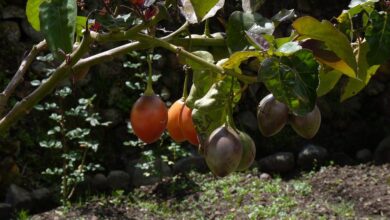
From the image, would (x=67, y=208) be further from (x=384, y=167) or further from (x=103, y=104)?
(x=384, y=167)

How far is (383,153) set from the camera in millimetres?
4672

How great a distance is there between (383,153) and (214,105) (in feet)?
13.6

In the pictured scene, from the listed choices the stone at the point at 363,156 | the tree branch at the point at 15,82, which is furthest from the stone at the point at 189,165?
the tree branch at the point at 15,82

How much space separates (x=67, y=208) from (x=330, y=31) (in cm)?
332

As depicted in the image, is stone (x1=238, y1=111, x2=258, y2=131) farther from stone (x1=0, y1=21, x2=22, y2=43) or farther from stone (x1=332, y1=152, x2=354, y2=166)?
stone (x1=0, y1=21, x2=22, y2=43)

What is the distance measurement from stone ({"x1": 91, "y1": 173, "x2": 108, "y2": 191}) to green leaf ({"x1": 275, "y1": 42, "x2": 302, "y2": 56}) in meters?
3.68

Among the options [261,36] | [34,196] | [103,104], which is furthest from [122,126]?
[261,36]

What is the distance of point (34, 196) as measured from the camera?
3.89 meters

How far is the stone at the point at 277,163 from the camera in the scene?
14.8 ft

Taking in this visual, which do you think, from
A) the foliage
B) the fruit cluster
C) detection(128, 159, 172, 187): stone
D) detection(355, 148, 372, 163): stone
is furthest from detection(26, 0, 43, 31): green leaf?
detection(355, 148, 372, 163): stone

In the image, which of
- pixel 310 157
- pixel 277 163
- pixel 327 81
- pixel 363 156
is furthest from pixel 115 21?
pixel 363 156

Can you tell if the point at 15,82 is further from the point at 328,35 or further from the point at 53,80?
the point at 328,35

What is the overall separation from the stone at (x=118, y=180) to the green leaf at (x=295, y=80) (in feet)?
12.1

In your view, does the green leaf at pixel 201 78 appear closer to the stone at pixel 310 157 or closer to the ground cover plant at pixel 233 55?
the ground cover plant at pixel 233 55
